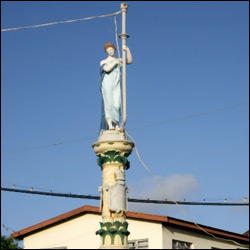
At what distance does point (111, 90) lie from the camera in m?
23.0

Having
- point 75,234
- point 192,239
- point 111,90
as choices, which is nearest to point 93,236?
point 75,234

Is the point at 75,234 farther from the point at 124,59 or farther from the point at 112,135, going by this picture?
the point at 124,59

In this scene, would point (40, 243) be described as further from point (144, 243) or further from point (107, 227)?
point (107, 227)

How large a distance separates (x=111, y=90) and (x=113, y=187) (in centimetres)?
332

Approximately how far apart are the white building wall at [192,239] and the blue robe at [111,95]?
14.5m

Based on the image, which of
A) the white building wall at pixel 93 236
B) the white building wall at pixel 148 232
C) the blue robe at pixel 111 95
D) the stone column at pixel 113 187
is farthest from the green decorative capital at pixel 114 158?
the white building wall at pixel 93 236

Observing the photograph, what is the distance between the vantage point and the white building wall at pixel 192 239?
36562 mm

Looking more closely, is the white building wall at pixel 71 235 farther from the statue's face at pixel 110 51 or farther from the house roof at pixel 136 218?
the statue's face at pixel 110 51

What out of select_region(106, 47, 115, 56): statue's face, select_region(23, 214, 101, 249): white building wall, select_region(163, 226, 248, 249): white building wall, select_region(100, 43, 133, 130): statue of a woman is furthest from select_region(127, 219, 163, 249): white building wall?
select_region(106, 47, 115, 56): statue's face

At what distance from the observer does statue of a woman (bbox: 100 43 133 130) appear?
897 inches

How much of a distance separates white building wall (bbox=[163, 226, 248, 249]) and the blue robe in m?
14.5

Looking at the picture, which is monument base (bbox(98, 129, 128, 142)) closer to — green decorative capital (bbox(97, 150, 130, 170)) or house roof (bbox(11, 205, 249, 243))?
green decorative capital (bbox(97, 150, 130, 170))

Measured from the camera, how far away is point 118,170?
21.9 meters

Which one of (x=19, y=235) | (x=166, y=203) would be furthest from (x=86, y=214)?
(x=166, y=203)
